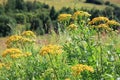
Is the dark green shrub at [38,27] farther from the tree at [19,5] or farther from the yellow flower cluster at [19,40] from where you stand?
the tree at [19,5]

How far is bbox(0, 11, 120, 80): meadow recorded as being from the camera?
5.20 meters

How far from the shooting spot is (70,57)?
19.6ft

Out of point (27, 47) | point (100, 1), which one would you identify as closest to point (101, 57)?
point (27, 47)

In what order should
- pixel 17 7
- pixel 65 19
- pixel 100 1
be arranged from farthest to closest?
pixel 100 1
pixel 17 7
pixel 65 19

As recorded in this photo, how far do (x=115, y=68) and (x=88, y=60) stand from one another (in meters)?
0.49

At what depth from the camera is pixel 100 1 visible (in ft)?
283

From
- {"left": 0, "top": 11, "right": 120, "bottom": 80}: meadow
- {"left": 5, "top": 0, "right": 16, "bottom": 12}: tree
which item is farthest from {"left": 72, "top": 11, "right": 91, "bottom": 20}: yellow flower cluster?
{"left": 5, "top": 0, "right": 16, "bottom": 12}: tree

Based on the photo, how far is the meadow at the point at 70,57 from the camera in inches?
205

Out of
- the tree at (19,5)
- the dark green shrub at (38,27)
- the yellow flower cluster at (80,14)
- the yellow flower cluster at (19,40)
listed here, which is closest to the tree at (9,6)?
the tree at (19,5)

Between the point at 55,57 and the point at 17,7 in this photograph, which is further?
the point at 17,7

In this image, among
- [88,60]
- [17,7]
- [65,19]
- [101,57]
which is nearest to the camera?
[101,57]

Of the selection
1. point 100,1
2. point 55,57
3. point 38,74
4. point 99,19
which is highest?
point 99,19

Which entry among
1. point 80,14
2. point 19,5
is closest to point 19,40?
point 80,14

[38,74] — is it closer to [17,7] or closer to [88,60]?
[88,60]
